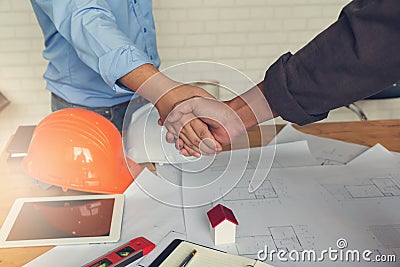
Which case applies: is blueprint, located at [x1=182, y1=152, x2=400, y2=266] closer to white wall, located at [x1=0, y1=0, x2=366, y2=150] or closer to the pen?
the pen

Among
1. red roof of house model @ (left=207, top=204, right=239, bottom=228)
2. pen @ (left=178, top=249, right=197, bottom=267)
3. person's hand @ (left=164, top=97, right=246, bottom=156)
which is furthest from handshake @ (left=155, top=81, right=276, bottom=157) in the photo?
pen @ (left=178, top=249, right=197, bottom=267)

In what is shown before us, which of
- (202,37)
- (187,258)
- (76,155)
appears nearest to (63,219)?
(76,155)

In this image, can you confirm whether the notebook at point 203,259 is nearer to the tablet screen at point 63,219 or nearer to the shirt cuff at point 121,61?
the tablet screen at point 63,219

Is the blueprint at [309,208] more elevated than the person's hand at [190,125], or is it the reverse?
the person's hand at [190,125]

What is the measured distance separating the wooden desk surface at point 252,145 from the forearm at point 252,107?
7.8 inches

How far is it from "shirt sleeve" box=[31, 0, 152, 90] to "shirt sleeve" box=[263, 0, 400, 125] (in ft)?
1.04

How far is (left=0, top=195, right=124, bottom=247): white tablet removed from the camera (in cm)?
92

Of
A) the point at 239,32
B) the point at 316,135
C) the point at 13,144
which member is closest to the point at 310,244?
the point at 316,135

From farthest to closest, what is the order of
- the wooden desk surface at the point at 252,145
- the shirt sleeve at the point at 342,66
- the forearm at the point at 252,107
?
the forearm at the point at 252,107 → the wooden desk surface at the point at 252,145 → the shirt sleeve at the point at 342,66

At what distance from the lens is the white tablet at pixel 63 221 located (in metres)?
0.92

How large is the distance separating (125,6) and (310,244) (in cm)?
78

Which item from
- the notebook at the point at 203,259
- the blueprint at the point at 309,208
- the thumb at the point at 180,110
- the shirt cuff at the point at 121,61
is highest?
the shirt cuff at the point at 121,61

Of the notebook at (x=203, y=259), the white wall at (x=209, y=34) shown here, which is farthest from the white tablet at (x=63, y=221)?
the white wall at (x=209, y=34)

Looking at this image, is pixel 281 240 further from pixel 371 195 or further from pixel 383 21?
pixel 383 21
